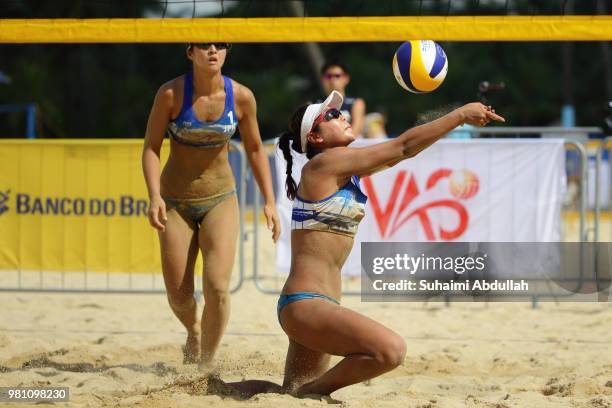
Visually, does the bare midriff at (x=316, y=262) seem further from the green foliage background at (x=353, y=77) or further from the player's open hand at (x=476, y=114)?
the green foliage background at (x=353, y=77)

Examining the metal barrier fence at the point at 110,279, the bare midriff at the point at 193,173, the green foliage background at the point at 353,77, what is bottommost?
the metal barrier fence at the point at 110,279

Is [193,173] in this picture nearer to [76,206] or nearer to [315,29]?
[315,29]

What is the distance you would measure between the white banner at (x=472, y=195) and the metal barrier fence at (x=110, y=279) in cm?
55

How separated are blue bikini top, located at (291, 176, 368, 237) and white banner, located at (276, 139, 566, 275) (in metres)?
3.48

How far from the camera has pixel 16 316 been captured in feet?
24.4

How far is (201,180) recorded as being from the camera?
5418 millimetres

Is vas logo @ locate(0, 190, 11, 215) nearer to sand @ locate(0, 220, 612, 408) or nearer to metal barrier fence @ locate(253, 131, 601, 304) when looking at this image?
sand @ locate(0, 220, 612, 408)

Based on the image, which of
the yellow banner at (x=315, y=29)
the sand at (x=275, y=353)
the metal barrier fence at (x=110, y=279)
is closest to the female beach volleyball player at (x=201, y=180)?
the yellow banner at (x=315, y=29)

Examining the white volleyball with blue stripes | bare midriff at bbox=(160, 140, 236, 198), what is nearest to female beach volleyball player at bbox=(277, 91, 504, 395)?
the white volleyball with blue stripes

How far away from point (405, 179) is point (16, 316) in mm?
3395

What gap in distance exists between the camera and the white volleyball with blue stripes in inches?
195

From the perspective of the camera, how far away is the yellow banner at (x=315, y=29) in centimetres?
511

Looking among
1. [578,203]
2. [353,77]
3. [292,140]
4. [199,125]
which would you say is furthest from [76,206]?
[353,77]

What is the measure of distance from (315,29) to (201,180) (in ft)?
3.56
